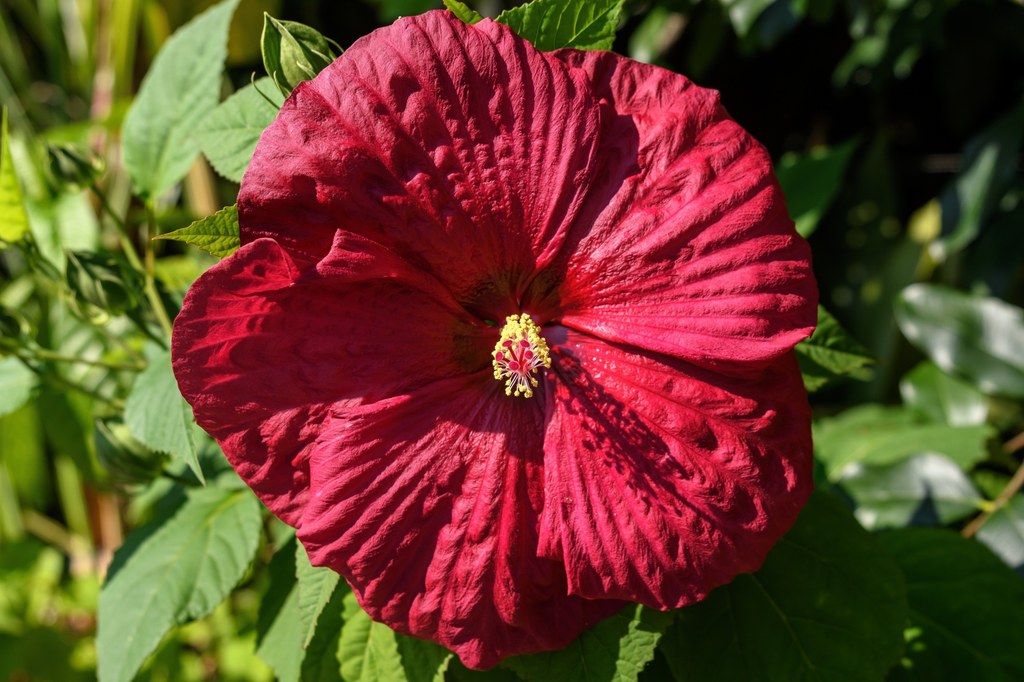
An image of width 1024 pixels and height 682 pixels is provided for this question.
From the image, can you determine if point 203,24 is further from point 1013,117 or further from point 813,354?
point 1013,117

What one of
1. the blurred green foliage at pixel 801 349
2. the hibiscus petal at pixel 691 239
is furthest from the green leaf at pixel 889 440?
the hibiscus petal at pixel 691 239

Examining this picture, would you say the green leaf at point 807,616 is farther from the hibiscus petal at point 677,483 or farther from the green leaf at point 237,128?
the green leaf at point 237,128

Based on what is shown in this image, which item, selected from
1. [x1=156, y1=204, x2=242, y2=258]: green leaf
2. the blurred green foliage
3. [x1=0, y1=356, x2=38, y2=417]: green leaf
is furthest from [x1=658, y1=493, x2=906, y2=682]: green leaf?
[x1=0, y1=356, x2=38, y2=417]: green leaf

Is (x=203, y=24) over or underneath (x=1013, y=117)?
over

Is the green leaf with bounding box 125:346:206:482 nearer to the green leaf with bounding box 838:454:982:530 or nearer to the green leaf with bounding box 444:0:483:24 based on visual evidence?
the green leaf with bounding box 444:0:483:24

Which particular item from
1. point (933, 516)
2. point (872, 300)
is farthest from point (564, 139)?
point (872, 300)

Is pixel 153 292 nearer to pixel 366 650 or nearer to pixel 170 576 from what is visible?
pixel 170 576

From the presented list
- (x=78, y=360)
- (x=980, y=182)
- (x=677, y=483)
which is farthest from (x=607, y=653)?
(x=980, y=182)
